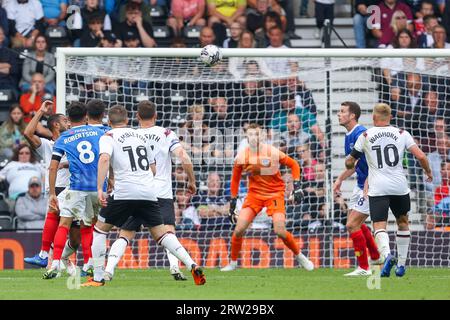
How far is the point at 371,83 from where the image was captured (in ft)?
63.5

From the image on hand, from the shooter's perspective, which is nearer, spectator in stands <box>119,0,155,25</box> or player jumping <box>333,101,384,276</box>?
player jumping <box>333,101,384,276</box>

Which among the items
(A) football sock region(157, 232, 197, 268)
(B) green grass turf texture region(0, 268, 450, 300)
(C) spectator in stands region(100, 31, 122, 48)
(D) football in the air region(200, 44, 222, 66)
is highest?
(C) spectator in stands region(100, 31, 122, 48)

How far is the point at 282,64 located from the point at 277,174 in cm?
315

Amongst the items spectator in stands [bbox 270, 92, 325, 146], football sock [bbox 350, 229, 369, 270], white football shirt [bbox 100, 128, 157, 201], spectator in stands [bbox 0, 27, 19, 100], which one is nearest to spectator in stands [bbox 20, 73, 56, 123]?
spectator in stands [bbox 0, 27, 19, 100]

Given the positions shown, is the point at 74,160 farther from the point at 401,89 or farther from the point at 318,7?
the point at 318,7

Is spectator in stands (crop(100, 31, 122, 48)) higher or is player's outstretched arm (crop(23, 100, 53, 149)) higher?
spectator in stands (crop(100, 31, 122, 48))

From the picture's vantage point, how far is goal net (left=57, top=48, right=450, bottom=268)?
729 inches

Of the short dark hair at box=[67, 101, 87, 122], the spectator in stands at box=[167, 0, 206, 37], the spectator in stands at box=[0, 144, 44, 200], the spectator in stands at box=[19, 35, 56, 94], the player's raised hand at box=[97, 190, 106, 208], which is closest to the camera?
the player's raised hand at box=[97, 190, 106, 208]

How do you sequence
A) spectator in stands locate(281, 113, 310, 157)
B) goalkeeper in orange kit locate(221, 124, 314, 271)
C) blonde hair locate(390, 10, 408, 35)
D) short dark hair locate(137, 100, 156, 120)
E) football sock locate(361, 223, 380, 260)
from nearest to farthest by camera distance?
short dark hair locate(137, 100, 156, 120)
football sock locate(361, 223, 380, 260)
goalkeeper in orange kit locate(221, 124, 314, 271)
spectator in stands locate(281, 113, 310, 157)
blonde hair locate(390, 10, 408, 35)

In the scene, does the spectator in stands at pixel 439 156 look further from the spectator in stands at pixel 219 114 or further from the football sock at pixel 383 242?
the football sock at pixel 383 242

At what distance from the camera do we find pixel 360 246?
15.5 m

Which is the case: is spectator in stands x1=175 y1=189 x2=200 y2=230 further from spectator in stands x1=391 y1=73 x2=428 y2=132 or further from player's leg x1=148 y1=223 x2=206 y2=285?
player's leg x1=148 y1=223 x2=206 y2=285

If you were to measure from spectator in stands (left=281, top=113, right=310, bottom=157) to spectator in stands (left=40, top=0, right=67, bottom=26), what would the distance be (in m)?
6.21
